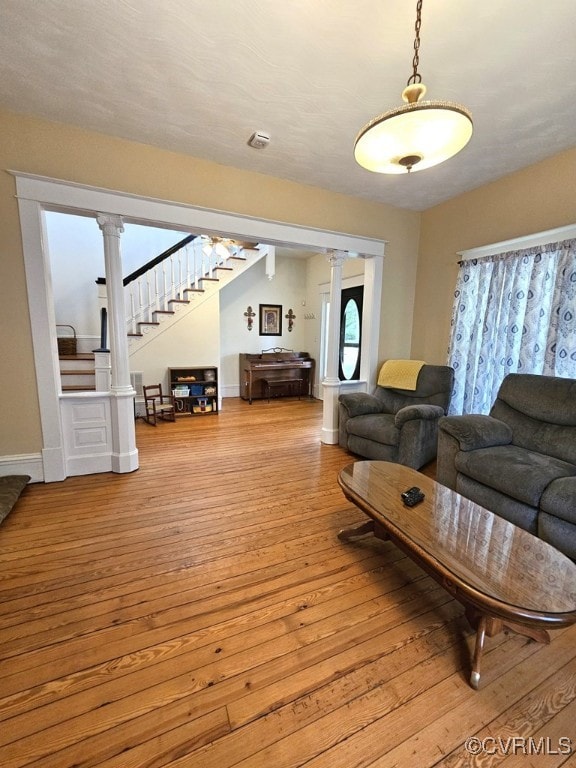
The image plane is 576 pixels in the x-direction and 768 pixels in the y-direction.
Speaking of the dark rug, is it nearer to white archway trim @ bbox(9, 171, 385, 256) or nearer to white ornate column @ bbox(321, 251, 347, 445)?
white archway trim @ bbox(9, 171, 385, 256)

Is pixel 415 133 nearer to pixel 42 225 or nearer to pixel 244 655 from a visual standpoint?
pixel 244 655

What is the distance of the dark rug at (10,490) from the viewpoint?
220cm

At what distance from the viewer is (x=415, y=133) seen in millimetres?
1301

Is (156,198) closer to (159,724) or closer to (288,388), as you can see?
(159,724)

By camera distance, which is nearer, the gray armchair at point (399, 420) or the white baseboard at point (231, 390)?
the gray armchair at point (399, 420)

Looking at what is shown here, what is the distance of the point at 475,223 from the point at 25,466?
15.9 ft

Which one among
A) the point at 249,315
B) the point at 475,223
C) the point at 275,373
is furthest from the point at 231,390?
the point at 475,223

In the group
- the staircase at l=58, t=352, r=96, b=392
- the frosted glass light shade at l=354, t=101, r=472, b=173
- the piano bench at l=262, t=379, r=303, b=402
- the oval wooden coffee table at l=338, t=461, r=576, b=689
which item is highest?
the frosted glass light shade at l=354, t=101, r=472, b=173

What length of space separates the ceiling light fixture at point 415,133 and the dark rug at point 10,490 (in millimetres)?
3037

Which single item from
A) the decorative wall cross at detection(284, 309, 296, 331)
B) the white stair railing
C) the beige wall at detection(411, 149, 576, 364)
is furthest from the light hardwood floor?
the decorative wall cross at detection(284, 309, 296, 331)

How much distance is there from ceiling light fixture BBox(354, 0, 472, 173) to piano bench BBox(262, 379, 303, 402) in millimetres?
4764

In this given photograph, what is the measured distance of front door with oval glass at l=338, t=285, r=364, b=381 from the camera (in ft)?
17.7

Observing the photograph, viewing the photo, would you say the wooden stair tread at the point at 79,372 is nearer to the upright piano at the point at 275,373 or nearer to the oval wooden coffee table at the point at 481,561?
the upright piano at the point at 275,373

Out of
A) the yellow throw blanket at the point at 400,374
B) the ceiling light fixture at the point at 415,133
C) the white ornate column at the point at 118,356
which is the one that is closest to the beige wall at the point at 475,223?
the yellow throw blanket at the point at 400,374
